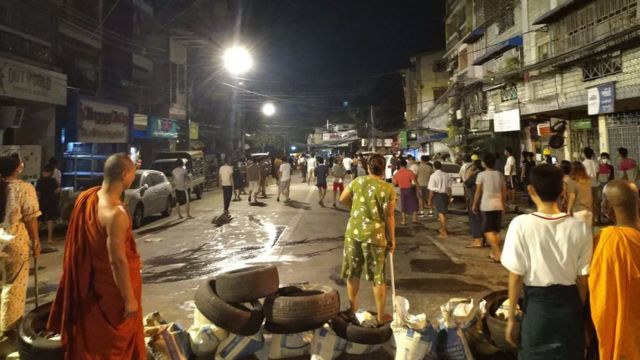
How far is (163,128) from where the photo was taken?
2577cm

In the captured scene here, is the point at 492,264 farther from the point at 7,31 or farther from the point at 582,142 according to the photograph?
the point at 7,31

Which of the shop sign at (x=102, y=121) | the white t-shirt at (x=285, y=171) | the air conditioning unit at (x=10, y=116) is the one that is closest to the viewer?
the air conditioning unit at (x=10, y=116)

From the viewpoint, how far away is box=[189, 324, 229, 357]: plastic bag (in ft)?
13.0

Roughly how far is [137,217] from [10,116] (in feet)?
18.0

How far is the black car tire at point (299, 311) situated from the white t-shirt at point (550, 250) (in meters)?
1.81

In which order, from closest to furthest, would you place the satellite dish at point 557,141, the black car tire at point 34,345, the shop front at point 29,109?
the black car tire at point 34,345 < the shop front at point 29,109 < the satellite dish at point 557,141

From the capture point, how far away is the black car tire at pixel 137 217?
41.5ft

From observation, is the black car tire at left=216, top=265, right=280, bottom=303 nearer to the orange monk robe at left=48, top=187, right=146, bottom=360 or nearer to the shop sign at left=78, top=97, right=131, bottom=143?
the orange monk robe at left=48, top=187, right=146, bottom=360

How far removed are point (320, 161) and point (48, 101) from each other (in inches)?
391

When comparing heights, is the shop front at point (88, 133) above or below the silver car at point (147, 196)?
above

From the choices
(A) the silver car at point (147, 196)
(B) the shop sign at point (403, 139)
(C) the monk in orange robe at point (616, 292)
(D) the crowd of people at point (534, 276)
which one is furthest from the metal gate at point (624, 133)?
(B) the shop sign at point (403, 139)

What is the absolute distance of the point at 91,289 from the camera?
3135 mm

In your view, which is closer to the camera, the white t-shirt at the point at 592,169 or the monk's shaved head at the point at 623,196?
the monk's shaved head at the point at 623,196

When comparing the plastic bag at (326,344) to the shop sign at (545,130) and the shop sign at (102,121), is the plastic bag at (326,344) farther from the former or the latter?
the shop sign at (545,130)
